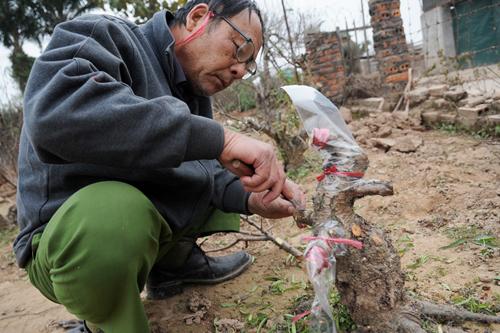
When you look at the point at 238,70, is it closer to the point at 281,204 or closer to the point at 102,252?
the point at 281,204

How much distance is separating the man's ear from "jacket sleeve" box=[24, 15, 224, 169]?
528mm

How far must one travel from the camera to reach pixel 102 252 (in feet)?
4.15

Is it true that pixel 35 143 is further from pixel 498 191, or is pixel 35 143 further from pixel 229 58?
A: pixel 498 191

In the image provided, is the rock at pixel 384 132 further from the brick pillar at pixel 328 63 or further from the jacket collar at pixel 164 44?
the jacket collar at pixel 164 44

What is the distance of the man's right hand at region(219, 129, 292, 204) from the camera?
129 cm

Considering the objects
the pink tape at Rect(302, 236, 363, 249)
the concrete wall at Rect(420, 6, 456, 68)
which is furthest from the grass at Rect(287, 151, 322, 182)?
the concrete wall at Rect(420, 6, 456, 68)

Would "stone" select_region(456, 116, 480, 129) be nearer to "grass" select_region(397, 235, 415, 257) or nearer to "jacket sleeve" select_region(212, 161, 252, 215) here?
"grass" select_region(397, 235, 415, 257)

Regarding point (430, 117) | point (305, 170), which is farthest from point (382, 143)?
point (430, 117)

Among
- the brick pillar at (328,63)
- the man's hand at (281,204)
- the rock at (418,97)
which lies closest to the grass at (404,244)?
the man's hand at (281,204)

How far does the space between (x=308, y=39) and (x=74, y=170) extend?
6.99m

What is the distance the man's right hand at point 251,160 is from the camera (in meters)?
1.29

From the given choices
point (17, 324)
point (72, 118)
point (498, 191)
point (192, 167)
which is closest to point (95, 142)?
point (72, 118)

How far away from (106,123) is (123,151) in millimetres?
95

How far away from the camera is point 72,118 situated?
1.14 metres
